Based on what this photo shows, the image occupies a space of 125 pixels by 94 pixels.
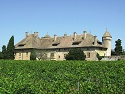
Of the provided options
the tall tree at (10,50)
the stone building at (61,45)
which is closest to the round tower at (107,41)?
the stone building at (61,45)

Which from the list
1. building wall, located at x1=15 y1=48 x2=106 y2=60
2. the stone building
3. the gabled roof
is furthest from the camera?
the gabled roof

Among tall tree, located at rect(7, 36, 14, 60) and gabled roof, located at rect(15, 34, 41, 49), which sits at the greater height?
gabled roof, located at rect(15, 34, 41, 49)

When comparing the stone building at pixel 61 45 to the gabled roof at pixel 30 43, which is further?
the gabled roof at pixel 30 43

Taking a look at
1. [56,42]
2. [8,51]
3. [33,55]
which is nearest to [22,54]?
[8,51]

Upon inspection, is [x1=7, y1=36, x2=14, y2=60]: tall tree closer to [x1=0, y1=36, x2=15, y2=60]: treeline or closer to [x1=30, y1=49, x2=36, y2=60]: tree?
[x1=0, y1=36, x2=15, y2=60]: treeline

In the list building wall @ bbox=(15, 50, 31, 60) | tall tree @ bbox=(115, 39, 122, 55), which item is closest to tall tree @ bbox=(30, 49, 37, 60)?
building wall @ bbox=(15, 50, 31, 60)

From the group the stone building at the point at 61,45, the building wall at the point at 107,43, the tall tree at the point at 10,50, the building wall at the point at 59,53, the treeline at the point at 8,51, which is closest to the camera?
the building wall at the point at 59,53

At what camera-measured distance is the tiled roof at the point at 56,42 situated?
64688 mm

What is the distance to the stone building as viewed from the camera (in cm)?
6341

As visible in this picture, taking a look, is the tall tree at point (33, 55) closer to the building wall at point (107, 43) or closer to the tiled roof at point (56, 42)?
the tiled roof at point (56, 42)

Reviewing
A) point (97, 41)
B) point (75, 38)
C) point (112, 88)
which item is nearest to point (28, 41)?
point (75, 38)

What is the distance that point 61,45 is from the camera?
69.5 metres

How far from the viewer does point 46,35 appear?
265 feet

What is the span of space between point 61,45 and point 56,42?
2.64 m
